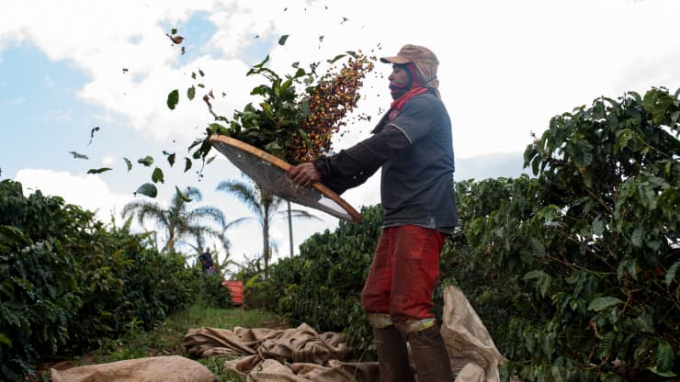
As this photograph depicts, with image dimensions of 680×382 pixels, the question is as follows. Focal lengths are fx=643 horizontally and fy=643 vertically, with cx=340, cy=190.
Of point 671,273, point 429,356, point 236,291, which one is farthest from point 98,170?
point 236,291

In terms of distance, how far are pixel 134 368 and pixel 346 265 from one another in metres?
2.15

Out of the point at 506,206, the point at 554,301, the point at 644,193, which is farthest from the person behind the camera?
the point at 506,206

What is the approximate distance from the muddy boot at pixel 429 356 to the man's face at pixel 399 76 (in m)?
1.32

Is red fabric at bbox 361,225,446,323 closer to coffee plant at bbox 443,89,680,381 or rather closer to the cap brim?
coffee plant at bbox 443,89,680,381

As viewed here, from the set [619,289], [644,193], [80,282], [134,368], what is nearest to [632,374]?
[619,289]

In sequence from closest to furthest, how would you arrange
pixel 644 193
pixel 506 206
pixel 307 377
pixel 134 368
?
pixel 644 193 → pixel 506 206 → pixel 307 377 → pixel 134 368

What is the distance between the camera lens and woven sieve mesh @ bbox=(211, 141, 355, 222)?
134 inches

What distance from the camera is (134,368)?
478 cm

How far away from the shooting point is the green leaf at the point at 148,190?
12.6 feet

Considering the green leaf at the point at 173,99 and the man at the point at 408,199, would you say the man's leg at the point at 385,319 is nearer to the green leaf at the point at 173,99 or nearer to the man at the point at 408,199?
the man at the point at 408,199

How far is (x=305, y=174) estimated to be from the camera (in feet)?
10.3

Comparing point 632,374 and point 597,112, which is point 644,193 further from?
point 632,374

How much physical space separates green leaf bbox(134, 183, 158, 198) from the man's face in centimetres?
157

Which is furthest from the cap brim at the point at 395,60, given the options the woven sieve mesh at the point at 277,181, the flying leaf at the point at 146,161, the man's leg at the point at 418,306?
the flying leaf at the point at 146,161
